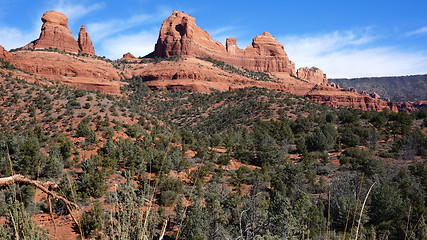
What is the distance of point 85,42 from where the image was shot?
78250 millimetres

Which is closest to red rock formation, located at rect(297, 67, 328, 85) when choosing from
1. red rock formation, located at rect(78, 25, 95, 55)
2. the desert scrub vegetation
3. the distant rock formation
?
the desert scrub vegetation

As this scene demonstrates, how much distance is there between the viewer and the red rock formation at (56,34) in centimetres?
6912

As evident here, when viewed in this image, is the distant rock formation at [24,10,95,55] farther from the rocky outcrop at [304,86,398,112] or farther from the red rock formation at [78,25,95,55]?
the rocky outcrop at [304,86,398,112]

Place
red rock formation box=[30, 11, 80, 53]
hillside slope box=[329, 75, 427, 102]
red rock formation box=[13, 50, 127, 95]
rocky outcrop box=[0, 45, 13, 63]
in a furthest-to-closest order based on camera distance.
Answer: hillside slope box=[329, 75, 427, 102], red rock formation box=[30, 11, 80, 53], red rock formation box=[13, 50, 127, 95], rocky outcrop box=[0, 45, 13, 63]

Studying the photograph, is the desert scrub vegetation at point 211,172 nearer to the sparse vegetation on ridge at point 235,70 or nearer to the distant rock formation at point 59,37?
the distant rock formation at point 59,37

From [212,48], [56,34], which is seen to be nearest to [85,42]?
[56,34]

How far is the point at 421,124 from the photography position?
28703 millimetres

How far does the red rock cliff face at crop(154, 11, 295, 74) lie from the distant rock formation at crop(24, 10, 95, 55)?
26.4m

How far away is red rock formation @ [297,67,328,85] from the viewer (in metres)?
136

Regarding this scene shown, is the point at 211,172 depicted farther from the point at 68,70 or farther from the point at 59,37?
the point at 59,37

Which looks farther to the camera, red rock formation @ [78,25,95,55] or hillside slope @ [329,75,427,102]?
hillside slope @ [329,75,427,102]

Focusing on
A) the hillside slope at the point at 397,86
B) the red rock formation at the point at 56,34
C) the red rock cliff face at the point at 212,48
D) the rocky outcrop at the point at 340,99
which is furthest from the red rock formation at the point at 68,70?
the hillside slope at the point at 397,86

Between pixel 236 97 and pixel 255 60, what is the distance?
5321 centimetres

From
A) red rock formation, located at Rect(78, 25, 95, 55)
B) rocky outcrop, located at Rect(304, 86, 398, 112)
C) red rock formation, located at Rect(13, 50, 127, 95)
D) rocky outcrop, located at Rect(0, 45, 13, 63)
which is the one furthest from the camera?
red rock formation, located at Rect(78, 25, 95, 55)
